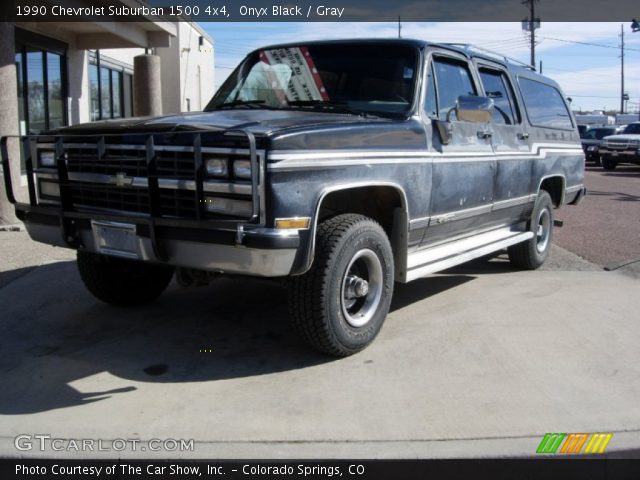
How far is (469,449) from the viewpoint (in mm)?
3254

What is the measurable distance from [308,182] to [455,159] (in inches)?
72.5

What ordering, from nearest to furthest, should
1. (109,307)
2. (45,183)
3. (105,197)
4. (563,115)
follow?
(105,197), (45,183), (109,307), (563,115)

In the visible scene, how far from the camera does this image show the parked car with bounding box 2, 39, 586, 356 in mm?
3711

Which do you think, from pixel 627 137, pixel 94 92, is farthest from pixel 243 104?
pixel 627 137

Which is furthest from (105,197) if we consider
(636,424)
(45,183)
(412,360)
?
(636,424)

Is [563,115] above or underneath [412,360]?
above

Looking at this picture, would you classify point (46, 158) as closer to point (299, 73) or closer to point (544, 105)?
point (299, 73)

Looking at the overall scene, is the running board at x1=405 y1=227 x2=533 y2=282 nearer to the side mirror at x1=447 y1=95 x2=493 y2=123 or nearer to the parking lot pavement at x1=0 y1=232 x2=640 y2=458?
the parking lot pavement at x1=0 y1=232 x2=640 y2=458

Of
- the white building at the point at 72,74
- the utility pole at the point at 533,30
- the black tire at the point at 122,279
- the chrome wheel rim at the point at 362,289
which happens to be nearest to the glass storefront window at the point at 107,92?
the white building at the point at 72,74

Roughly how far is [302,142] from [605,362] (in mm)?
2485

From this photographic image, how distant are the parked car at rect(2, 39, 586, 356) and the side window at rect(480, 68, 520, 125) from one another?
0.08 feet

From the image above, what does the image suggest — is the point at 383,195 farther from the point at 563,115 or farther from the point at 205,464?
the point at 563,115

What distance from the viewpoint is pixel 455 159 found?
526cm

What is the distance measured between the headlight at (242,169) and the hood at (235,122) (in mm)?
177
